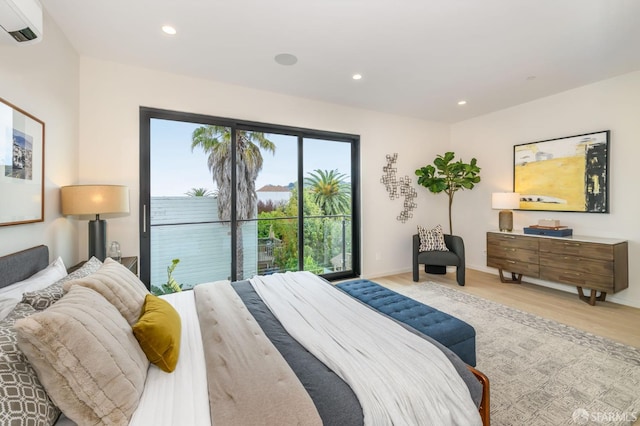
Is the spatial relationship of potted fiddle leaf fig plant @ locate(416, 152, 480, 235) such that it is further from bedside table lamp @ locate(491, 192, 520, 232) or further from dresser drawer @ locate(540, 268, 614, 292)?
dresser drawer @ locate(540, 268, 614, 292)

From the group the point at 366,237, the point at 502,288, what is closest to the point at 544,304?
the point at 502,288

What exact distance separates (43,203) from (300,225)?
110 inches

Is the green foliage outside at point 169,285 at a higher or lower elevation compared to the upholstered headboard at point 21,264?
lower

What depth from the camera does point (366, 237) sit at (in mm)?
4695

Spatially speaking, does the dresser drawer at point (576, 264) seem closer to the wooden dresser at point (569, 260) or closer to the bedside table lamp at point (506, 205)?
the wooden dresser at point (569, 260)

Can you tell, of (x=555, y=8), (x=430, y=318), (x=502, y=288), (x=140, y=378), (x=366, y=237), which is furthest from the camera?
(x=366, y=237)

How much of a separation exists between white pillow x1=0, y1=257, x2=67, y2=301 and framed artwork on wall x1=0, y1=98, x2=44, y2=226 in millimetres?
393

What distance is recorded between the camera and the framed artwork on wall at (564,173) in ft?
12.0

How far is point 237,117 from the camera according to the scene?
3662 mm

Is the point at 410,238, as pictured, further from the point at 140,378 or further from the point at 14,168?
the point at 14,168

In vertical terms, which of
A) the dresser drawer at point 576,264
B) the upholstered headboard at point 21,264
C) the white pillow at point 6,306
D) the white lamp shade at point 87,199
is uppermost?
the white lamp shade at point 87,199

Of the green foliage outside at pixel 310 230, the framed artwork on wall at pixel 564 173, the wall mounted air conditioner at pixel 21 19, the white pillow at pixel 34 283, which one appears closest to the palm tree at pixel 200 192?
the green foliage outside at pixel 310 230

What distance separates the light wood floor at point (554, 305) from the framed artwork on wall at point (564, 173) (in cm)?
125

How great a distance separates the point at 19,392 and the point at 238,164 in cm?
317
